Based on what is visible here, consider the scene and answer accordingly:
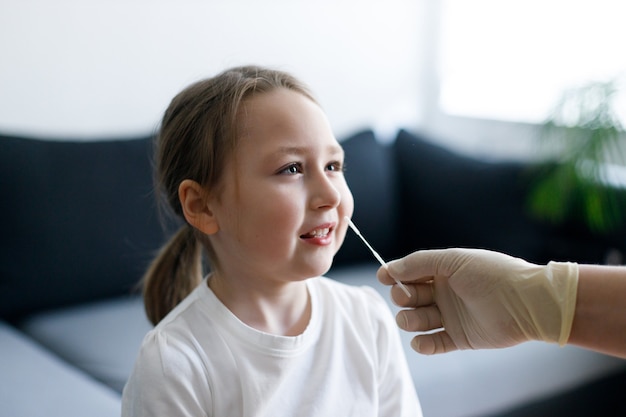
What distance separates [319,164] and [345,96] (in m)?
2.03

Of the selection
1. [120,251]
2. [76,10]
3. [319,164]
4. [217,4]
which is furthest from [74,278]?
[319,164]

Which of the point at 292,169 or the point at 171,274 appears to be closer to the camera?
the point at 292,169

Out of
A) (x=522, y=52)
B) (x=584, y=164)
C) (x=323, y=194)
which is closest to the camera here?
(x=323, y=194)

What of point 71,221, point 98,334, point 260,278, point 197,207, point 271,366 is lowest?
point 98,334

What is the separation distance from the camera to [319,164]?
115 cm

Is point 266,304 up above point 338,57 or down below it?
below

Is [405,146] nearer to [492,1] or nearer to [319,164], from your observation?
[492,1]

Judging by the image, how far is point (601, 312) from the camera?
39.9 inches

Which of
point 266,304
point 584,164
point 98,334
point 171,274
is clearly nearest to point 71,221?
point 98,334

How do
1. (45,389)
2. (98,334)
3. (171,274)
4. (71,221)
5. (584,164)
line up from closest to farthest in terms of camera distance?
(171,274), (45,389), (98,334), (71,221), (584,164)

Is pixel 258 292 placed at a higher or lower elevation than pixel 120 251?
higher

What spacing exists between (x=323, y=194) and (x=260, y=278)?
0.19 metres

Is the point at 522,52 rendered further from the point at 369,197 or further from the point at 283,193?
the point at 283,193

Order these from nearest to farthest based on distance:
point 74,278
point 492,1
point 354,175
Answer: point 74,278, point 354,175, point 492,1
